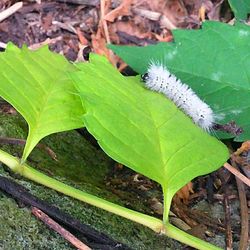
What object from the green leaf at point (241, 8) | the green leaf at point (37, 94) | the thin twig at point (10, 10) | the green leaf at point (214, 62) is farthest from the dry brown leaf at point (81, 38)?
the green leaf at point (37, 94)

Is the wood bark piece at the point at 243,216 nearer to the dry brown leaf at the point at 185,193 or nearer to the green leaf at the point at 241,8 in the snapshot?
the dry brown leaf at the point at 185,193

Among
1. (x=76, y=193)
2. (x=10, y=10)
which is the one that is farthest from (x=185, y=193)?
(x=10, y=10)

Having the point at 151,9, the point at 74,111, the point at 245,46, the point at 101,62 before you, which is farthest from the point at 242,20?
the point at 74,111

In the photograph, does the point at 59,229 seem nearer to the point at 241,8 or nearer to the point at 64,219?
the point at 64,219

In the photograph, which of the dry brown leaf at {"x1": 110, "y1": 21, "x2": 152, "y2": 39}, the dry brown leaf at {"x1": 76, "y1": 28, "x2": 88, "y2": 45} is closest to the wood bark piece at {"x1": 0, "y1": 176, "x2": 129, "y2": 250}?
the dry brown leaf at {"x1": 76, "y1": 28, "x2": 88, "y2": 45}

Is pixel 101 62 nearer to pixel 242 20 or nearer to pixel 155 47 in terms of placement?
pixel 155 47

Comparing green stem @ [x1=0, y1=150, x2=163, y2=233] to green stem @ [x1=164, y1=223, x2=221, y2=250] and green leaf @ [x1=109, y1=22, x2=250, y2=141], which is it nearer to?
green stem @ [x1=164, y1=223, x2=221, y2=250]
